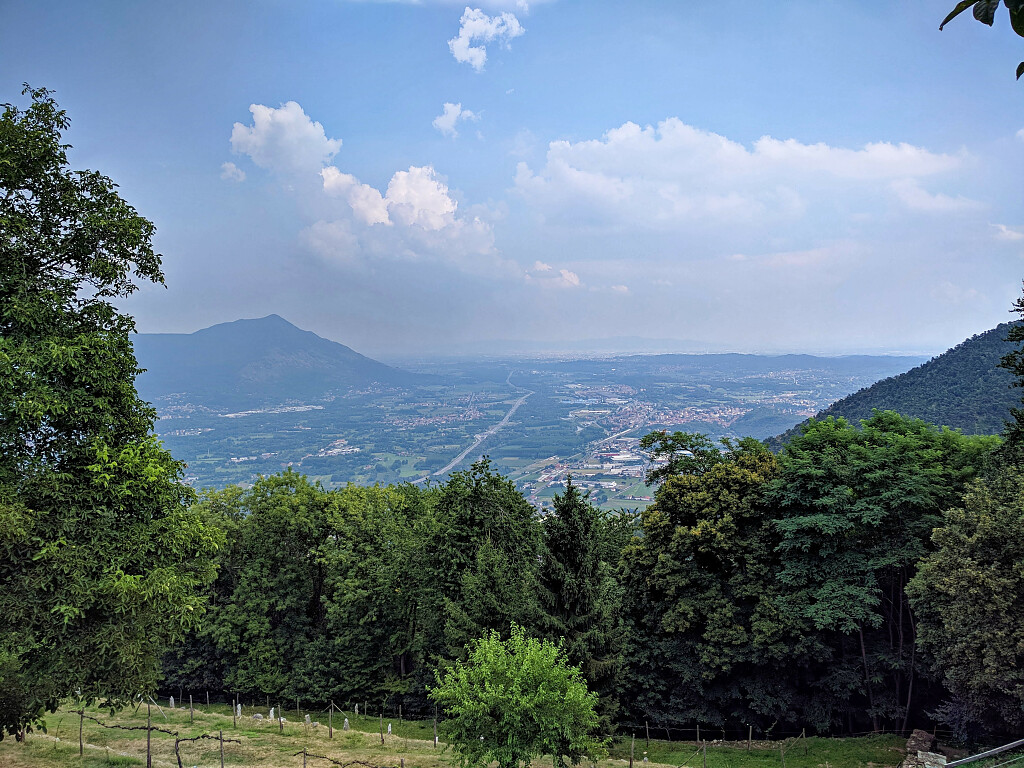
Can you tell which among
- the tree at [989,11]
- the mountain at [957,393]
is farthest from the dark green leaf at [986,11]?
the mountain at [957,393]

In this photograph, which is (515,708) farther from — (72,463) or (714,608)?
(714,608)

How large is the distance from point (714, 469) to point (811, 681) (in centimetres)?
889

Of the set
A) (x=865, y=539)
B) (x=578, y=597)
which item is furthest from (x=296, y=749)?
(x=865, y=539)

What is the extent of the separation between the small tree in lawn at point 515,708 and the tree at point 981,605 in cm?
1142

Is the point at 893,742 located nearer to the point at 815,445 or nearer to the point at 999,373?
the point at 815,445

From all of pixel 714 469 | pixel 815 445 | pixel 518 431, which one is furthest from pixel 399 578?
pixel 518 431

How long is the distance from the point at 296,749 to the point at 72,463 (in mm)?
11942

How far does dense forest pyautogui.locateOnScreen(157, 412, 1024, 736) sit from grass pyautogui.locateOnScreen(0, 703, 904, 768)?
4.37 feet

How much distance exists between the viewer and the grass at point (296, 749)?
14531mm

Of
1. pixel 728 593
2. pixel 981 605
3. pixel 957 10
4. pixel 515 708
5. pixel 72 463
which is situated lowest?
pixel 728 593

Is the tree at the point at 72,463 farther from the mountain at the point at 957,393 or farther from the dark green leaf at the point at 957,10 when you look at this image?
the mountain at the point at 957,393

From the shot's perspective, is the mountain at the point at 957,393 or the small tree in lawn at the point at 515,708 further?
the mountain at the point at 957,393

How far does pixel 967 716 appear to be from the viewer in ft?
52.5

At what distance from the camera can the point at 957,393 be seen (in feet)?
177
